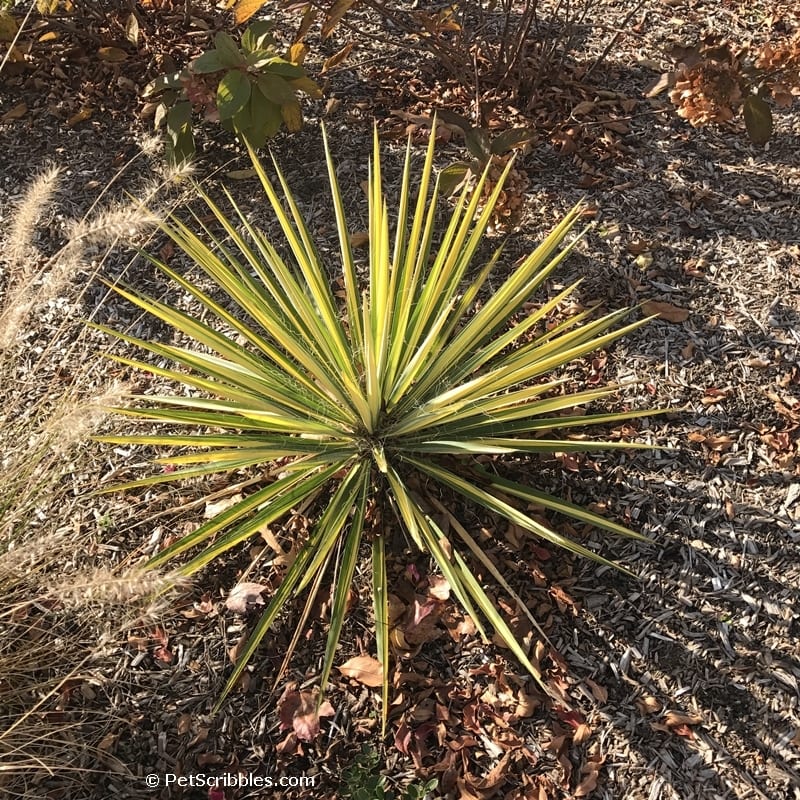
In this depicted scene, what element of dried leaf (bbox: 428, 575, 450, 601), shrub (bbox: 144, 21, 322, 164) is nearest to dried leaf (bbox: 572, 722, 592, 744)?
dried leaf (bbox: 428, 575, 450, 601)

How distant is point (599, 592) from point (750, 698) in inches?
17.6

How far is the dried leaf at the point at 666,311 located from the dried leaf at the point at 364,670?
1.50 meters

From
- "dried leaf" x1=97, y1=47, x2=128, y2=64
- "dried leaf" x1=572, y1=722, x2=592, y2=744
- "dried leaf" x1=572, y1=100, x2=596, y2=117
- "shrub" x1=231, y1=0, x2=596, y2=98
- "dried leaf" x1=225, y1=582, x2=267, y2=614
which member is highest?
"shrub" x1=231, y1=0, x2=596, y2=98

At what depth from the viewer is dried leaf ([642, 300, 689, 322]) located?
253 centimetres

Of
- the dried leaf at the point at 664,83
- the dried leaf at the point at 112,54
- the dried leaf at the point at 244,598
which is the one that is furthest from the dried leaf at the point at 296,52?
the dried leaf at the point at 244,598

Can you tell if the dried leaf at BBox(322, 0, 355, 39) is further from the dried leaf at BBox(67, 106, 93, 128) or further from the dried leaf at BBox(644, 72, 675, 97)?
the dried leaf at BBox(67, 106, 93, 128)

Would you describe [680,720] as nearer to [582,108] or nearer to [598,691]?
[598,691]

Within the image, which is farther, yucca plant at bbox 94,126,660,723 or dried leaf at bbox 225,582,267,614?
dried leaf at bbox 225,582,267,614

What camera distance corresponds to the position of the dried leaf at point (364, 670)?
1.90 metres

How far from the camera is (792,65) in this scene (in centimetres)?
239

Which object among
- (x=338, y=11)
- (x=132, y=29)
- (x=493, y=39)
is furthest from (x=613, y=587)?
(x=132, y=29)

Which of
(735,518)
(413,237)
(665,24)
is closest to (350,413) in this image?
(413,237)

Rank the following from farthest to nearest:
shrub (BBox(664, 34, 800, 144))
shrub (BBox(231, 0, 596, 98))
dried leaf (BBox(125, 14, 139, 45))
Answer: dried leaf (BBox(125, 14, 139, 45)), shrub (BBox(231, 0, 596, 98)), shrub (BBox(664, 34, 800, 144))

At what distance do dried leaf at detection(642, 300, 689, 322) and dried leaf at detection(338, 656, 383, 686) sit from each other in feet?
4.94
